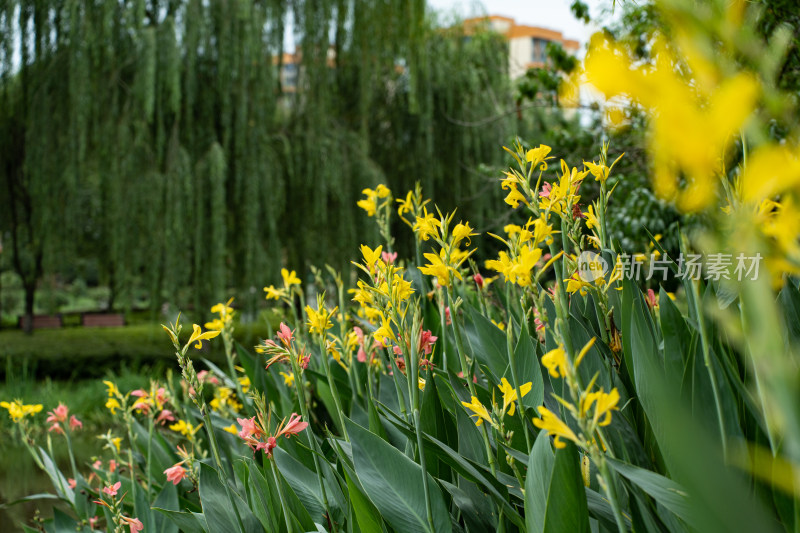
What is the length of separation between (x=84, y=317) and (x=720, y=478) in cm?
1573

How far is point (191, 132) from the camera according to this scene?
6.26m

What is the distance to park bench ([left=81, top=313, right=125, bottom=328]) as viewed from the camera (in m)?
13.7

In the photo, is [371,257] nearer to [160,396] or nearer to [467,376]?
[467,376]

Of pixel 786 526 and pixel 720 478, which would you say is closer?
pixel 720 478

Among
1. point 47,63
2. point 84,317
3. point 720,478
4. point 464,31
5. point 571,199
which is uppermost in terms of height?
point 464,31

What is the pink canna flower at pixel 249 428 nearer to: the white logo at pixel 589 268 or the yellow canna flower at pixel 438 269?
the yellow canna flower at pixel 438 269

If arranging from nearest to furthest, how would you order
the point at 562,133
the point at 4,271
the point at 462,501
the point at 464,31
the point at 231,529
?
the point at 462,501 < the point at 231,529 < the point at 562,133 < the point at 464,31 < the point at 4,271

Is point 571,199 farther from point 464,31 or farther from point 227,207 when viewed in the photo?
point 464,31

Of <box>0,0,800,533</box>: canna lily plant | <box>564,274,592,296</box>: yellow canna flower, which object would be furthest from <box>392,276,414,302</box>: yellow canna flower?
<box>564,274,592,296</box>: yellow canna flower

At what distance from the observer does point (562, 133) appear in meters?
3.76

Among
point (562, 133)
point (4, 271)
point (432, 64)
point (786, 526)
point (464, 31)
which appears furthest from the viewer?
point (4, 271)

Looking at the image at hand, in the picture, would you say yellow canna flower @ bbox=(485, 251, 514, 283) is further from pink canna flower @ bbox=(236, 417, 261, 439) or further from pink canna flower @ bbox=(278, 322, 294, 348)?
pink canna flower @ bbox=(236, 417, 261, 439)

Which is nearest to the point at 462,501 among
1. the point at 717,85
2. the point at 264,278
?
the point at 717,85

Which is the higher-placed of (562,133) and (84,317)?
(562,133)
